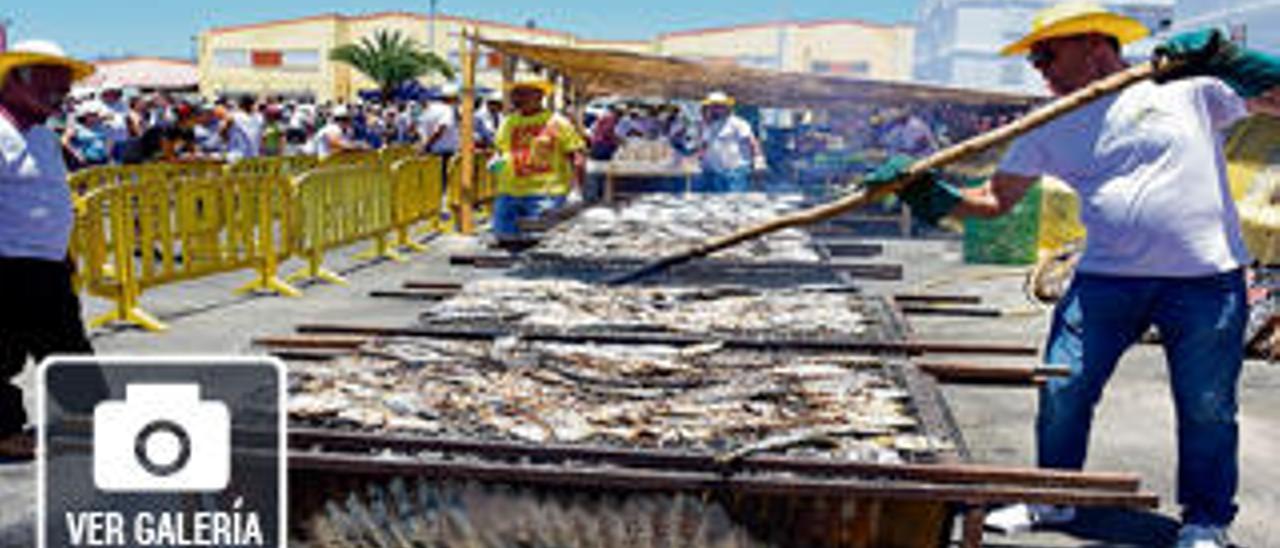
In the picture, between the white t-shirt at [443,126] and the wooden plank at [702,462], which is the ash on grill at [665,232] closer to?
the wooden plank at [702,462]

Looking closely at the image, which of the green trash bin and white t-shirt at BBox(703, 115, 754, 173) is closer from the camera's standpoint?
the green trash bin

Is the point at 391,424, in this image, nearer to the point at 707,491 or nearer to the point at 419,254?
the point at 707,491

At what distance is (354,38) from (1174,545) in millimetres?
76779

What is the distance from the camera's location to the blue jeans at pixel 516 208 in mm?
11195

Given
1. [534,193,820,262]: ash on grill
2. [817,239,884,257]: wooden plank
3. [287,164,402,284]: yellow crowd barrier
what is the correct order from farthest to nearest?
[287,164,402,284]: yellow crowd barrier
[817,239,884,257]: wooden plank
[534,193,820,262]: ash on grill

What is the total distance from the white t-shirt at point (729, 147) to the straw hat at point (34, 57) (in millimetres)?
10010

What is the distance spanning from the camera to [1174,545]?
16.2ft

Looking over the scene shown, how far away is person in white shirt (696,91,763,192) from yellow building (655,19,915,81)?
59.4 m

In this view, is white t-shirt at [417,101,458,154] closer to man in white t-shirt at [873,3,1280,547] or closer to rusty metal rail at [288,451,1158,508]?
man in white t-shirt at [873,3,1280,547]

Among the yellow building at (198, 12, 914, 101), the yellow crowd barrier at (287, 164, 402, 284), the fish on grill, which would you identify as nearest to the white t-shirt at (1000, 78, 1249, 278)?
the fish on grill

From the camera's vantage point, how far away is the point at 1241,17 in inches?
1004

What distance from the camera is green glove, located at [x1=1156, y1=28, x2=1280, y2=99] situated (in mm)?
4508

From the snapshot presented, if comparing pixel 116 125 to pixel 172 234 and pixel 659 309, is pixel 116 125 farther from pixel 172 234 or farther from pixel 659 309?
pixel 659 309

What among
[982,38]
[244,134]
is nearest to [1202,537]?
[244,134]
